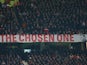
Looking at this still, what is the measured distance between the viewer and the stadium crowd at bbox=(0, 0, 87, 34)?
14.7m

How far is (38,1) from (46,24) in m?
1.64

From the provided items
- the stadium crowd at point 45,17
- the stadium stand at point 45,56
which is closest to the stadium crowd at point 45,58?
the stadium stand at point 45,56

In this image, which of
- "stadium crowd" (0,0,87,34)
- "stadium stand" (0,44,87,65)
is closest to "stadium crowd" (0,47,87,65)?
"stadium stand" (0,44,87,65)

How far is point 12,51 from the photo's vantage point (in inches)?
561

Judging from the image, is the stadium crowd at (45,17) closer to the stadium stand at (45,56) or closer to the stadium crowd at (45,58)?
the stadium stand at (45,56)

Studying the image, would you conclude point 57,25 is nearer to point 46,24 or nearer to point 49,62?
point 46,24

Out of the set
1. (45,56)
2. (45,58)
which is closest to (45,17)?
(45,56)

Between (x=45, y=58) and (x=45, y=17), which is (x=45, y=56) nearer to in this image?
(x=45, y=58)

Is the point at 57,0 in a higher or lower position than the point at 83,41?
higher

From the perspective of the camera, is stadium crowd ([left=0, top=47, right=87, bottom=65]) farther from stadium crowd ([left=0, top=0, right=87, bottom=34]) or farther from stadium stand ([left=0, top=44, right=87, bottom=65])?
stadium crowd ([left=0, top=0, right=87, bottom=34])

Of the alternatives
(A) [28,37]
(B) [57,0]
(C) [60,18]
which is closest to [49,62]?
(A) [28,37]

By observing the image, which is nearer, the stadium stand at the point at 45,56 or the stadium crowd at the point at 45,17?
the stadium stand at the point at 45,56

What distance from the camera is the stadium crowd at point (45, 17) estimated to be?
1471 cm

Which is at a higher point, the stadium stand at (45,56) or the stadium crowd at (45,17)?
the stadium crowd at (45,17)
